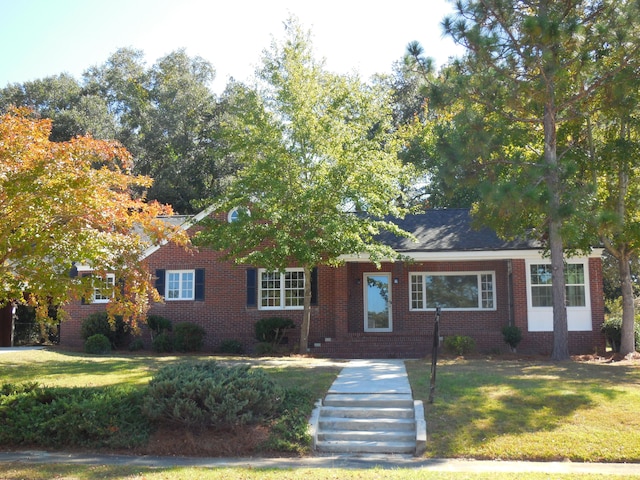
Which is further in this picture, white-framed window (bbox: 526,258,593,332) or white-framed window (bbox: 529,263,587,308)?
white-framed window (bbox: 529,263,587,308)

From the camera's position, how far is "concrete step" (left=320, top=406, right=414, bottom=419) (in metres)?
10.4

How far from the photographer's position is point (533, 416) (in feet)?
32.5

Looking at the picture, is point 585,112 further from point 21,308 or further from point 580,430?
point 21,308

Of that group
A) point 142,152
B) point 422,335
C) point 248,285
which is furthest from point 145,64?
point 422,335

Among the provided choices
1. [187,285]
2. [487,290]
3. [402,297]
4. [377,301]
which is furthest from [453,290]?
[187,285]

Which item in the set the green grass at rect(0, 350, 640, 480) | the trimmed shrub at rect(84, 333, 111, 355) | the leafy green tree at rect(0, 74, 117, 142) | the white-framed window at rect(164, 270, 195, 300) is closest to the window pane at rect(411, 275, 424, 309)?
the green grass at rect(0, 350, 640, 480)

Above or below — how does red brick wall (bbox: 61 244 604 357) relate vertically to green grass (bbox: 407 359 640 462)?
above

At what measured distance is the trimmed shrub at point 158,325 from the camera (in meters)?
20.3

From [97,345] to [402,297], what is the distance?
32.4ft

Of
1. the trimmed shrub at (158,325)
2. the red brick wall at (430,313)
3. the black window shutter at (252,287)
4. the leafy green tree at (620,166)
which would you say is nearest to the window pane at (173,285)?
the trimmed shrub at (158,325)

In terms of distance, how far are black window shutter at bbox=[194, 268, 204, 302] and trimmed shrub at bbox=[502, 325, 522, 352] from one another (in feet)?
32.4

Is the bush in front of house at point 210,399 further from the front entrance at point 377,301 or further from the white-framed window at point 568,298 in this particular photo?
the white-framed window at point 568,298

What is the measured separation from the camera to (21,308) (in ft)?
82.6

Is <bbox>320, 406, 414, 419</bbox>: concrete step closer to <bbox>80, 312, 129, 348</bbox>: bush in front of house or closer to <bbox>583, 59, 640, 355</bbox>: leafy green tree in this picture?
<bbox>583, 59, 640, 355</bbox>: leafy green tree
